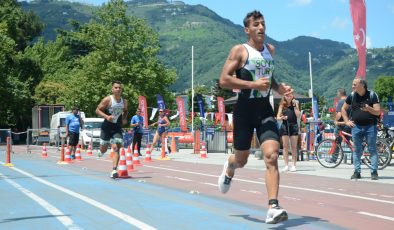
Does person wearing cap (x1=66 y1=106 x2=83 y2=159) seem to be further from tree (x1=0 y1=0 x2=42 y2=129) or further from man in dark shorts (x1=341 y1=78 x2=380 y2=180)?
tree (x1=0 y1=0 x2=42 y2=129)

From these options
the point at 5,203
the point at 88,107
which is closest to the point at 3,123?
the point at 88,107

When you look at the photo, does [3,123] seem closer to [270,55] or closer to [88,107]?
[88,107]

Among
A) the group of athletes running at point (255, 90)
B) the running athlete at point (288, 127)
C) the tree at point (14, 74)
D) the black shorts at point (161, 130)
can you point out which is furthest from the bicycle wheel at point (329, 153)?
the tree at point (14, 74)

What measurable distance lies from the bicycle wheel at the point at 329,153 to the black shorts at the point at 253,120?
346 inches

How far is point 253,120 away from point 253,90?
318 millimetres

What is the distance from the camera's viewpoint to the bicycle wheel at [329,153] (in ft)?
47.6

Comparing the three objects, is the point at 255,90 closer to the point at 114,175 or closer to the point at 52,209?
the point at 52,209

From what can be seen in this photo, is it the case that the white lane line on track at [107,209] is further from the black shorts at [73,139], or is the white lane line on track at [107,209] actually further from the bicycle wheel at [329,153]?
the black shorts at [73,139]

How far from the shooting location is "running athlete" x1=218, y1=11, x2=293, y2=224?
586 centimetres

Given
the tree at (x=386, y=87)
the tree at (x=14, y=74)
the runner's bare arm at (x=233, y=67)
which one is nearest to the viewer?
the runner's bare arm at (x=233, y=67)

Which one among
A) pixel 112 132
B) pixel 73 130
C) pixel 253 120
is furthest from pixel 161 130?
pixel 253 120

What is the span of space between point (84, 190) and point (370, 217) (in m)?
4.90

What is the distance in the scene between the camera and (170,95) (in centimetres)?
6003

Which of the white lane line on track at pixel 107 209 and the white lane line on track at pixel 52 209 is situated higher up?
the white lane line on track at pixel 107 209
